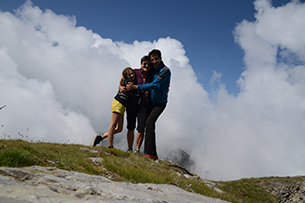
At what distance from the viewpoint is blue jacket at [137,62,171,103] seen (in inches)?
268

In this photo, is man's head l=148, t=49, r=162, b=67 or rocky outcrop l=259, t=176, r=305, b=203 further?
rocky outcrop l=259, t=176, r=305, b=203

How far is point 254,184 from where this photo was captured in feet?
46.5

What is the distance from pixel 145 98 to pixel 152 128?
1.26 metres

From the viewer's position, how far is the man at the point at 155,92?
6.83 m

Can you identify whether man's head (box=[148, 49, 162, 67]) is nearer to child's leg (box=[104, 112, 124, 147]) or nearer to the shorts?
the shorts

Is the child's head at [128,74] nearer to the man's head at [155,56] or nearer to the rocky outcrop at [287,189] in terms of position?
the man's head at [155,56]

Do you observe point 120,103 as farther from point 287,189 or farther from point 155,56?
point 287,189

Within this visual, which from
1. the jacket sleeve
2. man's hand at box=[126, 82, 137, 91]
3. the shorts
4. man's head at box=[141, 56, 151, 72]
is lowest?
the shorts

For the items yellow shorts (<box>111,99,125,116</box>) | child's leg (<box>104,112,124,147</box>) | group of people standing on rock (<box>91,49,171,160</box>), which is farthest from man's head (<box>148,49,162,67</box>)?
child's leg (<box>104,112,124,147</box>)

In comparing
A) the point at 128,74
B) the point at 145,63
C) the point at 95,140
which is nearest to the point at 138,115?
the point at 128,74

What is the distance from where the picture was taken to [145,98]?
743 cm

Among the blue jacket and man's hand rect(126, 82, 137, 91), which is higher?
the blue jacket

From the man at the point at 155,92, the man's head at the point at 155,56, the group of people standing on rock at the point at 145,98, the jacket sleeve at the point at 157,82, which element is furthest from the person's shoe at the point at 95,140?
the man's head at the point at 155,56

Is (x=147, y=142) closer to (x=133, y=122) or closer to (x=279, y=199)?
(x=133, y=122)
